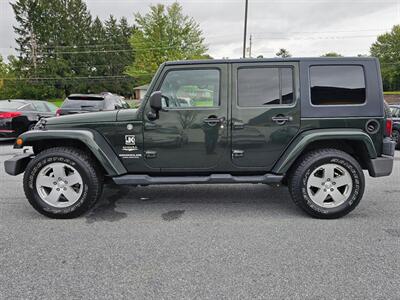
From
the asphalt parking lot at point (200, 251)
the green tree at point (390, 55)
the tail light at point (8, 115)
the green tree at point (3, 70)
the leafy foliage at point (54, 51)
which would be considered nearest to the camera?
the asphalt parking lot at point (200, 251)

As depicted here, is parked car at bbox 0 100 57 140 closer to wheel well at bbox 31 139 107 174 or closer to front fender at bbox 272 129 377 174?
wheel well at bbox 31 139 107 174

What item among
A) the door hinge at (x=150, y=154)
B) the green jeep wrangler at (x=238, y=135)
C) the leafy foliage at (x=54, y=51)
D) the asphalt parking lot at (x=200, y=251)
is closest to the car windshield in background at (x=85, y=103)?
the asphalt parking lot at (x=200, y=251)

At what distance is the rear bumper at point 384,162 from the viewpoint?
11.1 feet

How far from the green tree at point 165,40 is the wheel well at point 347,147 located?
29.4 m

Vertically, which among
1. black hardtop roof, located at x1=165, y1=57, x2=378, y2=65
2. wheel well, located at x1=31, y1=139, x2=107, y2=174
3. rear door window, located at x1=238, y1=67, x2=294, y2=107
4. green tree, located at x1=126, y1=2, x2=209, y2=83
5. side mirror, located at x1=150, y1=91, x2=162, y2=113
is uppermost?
green tree, located at x1=126, y1=2, x2=209, y2=83

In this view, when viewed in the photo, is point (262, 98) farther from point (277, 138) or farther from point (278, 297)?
point (278, 297)

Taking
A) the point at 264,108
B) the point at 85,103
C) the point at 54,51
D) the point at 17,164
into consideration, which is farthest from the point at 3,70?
the point at 264,108

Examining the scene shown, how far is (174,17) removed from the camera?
32.0 metres

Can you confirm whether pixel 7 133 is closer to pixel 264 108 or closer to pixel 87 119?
pixel 87 119

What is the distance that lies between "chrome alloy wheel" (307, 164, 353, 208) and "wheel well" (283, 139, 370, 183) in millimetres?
288

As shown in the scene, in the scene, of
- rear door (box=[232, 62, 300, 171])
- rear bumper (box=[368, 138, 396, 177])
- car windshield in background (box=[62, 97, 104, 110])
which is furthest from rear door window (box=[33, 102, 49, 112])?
rear bumper (box=[368, 138, 396, 177])

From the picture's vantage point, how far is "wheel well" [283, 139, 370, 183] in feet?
11.4

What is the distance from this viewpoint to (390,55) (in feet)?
217

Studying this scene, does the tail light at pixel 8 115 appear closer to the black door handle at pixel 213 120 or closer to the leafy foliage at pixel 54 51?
the black door handle at pixel 213 120
